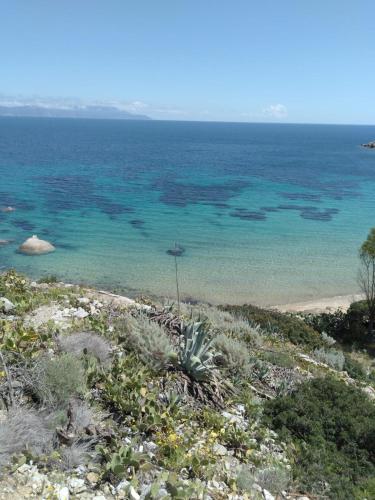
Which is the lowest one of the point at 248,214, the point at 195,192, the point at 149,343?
the point at 248,214

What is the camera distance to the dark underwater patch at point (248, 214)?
4247 cm

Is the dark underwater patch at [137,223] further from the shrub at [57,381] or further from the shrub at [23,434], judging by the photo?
the shrub at [23,434]

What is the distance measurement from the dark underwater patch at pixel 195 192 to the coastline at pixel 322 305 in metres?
23.9

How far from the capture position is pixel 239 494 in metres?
5.52

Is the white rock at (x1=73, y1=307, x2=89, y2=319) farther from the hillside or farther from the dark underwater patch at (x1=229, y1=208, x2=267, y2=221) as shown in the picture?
the dark underwater patch at (x1=229, y1=208, x2=267, y2=221)

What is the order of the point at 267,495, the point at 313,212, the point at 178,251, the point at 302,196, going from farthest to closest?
1. the point at 302,196
2. the point at 313,212
3. the point at 178,251
4. the point at 267,495

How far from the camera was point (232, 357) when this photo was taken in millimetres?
9039

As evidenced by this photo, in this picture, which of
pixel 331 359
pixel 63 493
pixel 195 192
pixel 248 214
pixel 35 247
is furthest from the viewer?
pixel 195 192

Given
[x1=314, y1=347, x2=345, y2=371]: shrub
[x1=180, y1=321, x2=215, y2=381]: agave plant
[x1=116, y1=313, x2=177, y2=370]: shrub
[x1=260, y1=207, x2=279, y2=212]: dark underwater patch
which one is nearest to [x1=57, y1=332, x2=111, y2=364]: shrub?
[x1=116, y1=313, x2=177, y2=370]: shrub

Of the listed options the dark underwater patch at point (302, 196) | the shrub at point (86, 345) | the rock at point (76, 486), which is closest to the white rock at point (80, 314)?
the shrub at point (86, 345)

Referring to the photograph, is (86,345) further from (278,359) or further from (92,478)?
(278,359)

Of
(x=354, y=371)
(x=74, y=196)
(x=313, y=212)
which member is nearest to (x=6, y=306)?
(x=354, y=371)

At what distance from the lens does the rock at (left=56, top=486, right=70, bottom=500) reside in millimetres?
4622

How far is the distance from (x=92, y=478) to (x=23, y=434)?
1031 millimetres
